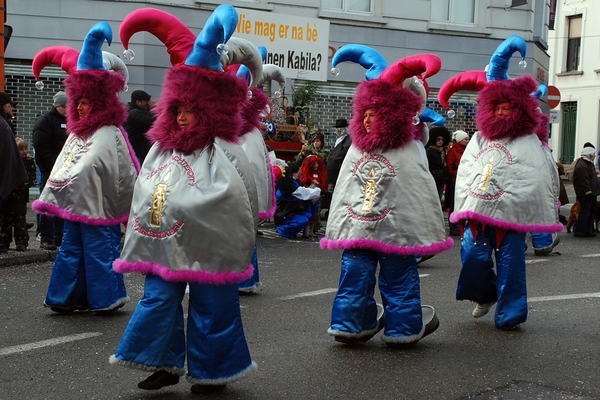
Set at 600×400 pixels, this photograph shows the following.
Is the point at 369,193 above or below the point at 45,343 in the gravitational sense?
above

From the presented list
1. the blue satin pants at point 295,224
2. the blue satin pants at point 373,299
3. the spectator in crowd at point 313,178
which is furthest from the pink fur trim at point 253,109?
the spectator in crowd at point 313,178

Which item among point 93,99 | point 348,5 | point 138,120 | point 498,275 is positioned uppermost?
point 348,5

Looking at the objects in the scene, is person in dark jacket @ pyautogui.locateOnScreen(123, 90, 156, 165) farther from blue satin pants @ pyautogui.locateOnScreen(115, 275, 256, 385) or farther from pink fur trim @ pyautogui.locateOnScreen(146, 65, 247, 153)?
blue satin pants @ pyautogui.locateOnScreen(115, 275, 256, 385)

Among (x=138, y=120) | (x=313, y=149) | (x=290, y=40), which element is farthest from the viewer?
(x=290, y=40)

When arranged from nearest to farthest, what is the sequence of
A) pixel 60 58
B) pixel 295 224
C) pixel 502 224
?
pixel 502 224
pixel 60 58
pixel 295 224

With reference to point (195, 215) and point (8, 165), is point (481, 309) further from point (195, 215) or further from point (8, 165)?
point (8, 165)

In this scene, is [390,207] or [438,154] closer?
[390,207]

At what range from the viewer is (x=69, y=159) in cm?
691

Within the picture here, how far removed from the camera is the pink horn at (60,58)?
7.28 meters

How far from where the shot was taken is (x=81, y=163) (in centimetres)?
684

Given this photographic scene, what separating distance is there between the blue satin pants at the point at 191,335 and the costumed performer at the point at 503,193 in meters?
2.63

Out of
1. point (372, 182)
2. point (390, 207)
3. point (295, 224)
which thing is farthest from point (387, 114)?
point (295, 224)

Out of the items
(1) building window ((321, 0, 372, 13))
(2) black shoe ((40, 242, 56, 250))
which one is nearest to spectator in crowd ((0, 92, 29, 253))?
(2) black shoe ((40, 242, 56, 250))

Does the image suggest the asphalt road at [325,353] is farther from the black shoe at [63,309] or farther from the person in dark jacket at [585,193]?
the person in dark jacket at [585,193]
